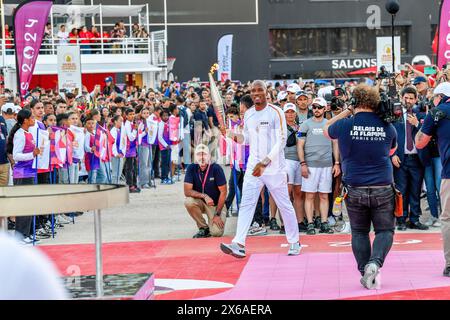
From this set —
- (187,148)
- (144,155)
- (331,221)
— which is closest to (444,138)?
(331,221)

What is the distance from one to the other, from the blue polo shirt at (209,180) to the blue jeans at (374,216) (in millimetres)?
4165

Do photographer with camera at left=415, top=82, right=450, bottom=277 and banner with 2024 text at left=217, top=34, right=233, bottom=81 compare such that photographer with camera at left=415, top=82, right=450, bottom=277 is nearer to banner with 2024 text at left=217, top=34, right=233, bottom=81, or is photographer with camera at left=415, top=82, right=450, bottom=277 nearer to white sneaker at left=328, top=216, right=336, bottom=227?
white sneaker at left=328, top=216, right=336, bottom=227

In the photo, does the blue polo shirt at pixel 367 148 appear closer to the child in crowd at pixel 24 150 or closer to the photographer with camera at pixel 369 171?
the photographer with camera at pixel 369 171

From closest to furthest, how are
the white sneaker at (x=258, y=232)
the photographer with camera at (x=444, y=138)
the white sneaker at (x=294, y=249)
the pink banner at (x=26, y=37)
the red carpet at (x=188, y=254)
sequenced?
the photographer with camera at (x=444, y=138) → the red carpet at (x=188, y=254) → the white sneaker at (x=294, y=249) → the white sneaker at (x=258, y=232) → the pink banner at (x=26, y=37)

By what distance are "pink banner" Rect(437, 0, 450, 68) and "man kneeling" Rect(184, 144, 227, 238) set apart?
24.9 ft

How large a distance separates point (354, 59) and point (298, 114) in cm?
4210

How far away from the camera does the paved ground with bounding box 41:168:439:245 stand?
1327cm

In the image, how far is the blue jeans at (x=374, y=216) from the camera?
8.59m

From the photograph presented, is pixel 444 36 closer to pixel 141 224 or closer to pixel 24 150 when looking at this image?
pixel 141 224

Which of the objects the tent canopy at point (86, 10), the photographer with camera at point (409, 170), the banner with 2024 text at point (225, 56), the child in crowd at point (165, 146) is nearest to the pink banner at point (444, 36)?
the child in crowd at point (165, 146)

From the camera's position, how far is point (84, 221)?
1512cm
